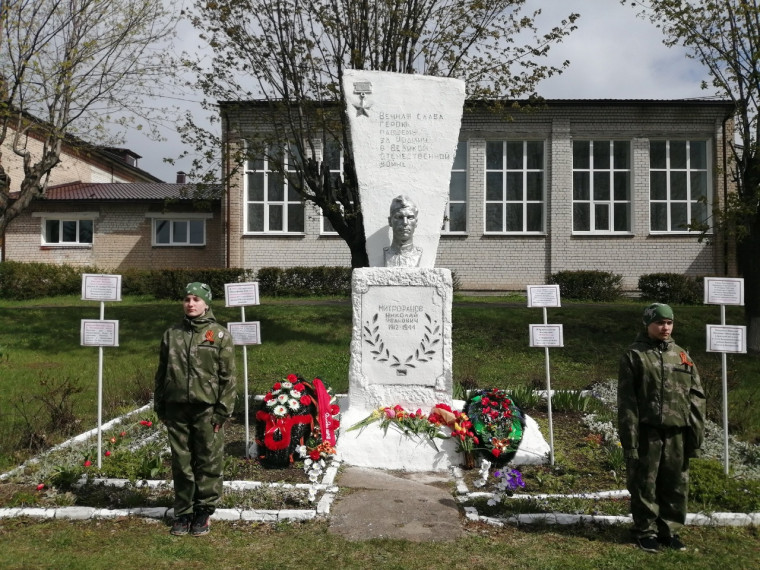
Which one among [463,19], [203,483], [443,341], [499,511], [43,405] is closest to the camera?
[203,483]

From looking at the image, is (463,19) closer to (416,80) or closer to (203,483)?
(416,80)

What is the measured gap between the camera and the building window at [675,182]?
20.5m

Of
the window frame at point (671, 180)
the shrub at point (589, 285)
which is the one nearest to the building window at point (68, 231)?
the shrub at point (589, 285)

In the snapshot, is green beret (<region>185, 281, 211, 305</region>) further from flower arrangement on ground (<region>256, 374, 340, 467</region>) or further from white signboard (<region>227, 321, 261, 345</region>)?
white signboard (<region>227, 321, 261, 345</region>)

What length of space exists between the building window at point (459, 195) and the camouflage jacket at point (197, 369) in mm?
16760

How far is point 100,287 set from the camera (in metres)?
6.10

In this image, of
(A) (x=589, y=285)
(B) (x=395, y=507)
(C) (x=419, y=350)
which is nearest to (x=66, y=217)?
(A) (x=589, y=285)

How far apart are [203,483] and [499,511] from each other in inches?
88.3

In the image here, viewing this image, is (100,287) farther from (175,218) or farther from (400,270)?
(175,218)

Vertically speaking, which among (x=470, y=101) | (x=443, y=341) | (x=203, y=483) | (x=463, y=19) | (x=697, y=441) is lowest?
(x=203, y=483)

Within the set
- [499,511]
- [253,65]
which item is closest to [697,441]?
[499,511]

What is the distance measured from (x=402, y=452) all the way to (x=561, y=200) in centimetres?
1587

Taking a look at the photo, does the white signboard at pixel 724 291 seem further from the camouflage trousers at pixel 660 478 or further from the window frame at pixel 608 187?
the window frame at pixel 608 187

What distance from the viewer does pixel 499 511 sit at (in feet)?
16.4
